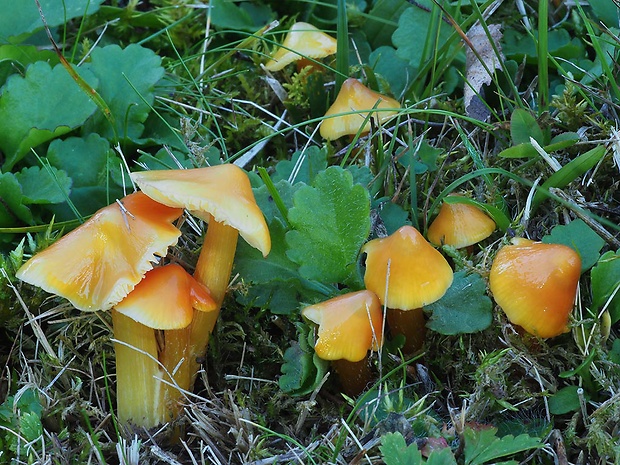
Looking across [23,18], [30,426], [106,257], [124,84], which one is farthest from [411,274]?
[23,18]

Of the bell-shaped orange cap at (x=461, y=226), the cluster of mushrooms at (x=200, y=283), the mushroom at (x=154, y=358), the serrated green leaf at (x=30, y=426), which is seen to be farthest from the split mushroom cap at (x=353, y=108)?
the serrated green leaf at (x=30, y=426)

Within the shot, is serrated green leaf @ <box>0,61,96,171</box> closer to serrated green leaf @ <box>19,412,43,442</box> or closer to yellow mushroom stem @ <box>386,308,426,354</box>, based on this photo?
serrated green leaf @ <box>19,412,43,442</box>

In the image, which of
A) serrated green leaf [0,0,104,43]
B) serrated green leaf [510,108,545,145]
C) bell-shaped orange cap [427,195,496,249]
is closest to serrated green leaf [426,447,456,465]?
bell-shaped orange cap [427,195,496,249]

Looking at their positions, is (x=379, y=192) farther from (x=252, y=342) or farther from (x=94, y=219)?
(x=94, y=219)

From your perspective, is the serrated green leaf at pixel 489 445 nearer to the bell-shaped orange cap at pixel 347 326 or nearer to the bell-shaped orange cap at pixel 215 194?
the bell-shaped orange cap at pixel 347 326

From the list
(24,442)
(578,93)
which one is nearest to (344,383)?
(24,442)

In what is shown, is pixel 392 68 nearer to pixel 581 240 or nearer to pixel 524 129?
pixel 524 129
